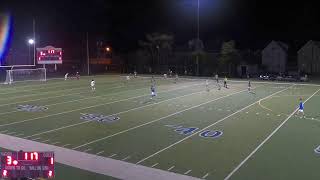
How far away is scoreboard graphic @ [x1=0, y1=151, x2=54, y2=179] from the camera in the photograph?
780 centimetres

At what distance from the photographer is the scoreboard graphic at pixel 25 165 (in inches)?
307

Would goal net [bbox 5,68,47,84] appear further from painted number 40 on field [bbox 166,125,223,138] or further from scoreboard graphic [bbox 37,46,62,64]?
painted number 40 on field [bbox 166,125,223,138]

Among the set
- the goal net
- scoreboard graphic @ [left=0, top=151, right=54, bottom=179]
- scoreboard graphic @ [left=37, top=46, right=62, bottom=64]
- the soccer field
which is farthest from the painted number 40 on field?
scoreboard graphic @ [left=37, top=46, right=62, bottom=64]

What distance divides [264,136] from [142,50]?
59.4 metres

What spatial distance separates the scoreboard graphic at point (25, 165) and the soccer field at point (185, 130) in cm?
441

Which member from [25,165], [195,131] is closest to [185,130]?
[195,131]

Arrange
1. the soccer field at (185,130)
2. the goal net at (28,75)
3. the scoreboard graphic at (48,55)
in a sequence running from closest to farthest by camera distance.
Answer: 1. the soccer field at (185,130)
2. the goal net at (28,75)
3. the scoreboard graphic at (48,55)

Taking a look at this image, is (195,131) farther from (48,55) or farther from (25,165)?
(48,55)

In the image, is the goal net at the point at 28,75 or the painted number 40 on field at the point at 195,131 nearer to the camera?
the painted number 40 on field at the point at 195,131

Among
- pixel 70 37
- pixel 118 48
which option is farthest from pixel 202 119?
pixel 118 48

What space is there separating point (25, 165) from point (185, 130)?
11887mm

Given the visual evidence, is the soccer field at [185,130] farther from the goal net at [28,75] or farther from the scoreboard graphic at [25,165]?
the goal net at [28,75]

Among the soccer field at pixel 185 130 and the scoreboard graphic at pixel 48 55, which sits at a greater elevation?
the scoreboard graphic at pixel 48 55

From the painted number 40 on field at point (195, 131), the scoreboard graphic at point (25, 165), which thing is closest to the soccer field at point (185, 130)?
the painted number 40 on field at point (195, 131)
